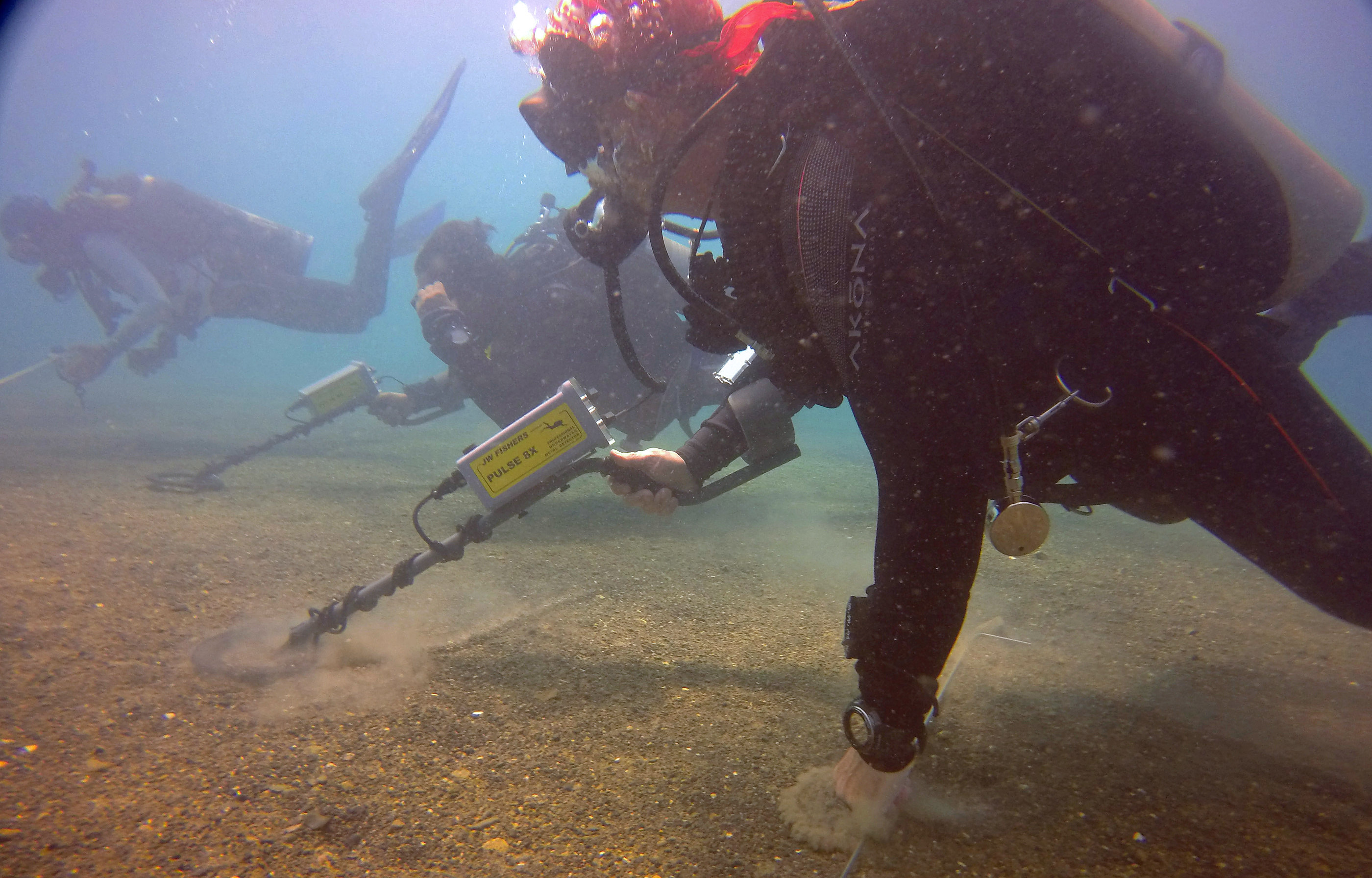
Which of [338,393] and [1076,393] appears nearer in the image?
[1076,393]

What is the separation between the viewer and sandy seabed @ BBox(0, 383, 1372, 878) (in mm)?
1487

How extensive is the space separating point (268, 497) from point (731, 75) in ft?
21.2

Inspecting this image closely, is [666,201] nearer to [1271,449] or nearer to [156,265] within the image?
[1271,449]

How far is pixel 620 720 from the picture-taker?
2.14m

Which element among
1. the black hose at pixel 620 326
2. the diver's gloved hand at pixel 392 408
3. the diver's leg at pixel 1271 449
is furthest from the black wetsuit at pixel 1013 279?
the diver's gloved hand at pixel 392 408

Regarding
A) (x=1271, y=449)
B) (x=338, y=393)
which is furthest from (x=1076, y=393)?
(x=338, y=393)

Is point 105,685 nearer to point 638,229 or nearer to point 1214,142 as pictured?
point 638,229

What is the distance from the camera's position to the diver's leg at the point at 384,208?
13203mm

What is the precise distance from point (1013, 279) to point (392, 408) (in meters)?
7.91

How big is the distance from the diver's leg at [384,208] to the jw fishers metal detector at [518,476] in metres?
12.0

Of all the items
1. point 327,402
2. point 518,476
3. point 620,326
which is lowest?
point 518,476

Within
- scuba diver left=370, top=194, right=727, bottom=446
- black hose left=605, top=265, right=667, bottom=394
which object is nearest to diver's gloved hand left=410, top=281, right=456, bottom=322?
scuba diver left=370, top=194, right=727, bottom=446

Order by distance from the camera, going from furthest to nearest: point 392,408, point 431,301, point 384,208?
point 384,208, point 392,408, point 431,301

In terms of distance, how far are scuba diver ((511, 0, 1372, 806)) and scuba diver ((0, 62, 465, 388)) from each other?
1339 centimetres
